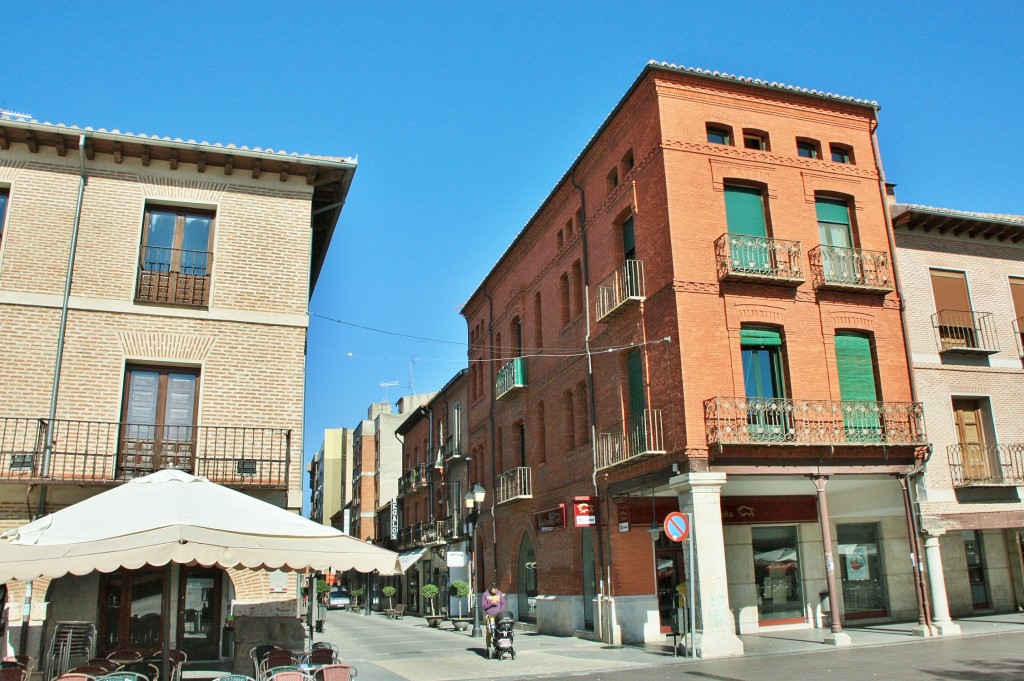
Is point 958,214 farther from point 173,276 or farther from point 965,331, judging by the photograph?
point 173,276

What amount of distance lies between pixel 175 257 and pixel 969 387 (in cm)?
1877

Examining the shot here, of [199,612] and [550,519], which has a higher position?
[550,519]

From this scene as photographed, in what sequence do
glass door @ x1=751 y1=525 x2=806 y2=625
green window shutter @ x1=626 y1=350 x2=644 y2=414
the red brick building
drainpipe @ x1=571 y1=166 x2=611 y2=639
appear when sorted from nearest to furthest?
1. the red brick building
2. green window shutter @ x1=626 y1=350 x2=644 y2=414
3. drainpipe @ x1=571 y1=166 x2=611 y2=639
4. glass door @ x1=751 y1=525 x2=806 y2=625

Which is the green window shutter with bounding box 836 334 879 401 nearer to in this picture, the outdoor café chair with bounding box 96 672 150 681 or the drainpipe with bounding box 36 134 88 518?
the outdoor café chair with bounding box 96 672 150 681

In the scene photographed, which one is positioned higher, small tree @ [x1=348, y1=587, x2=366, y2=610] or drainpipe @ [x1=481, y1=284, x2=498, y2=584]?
drainpipe @ [x1=481, y1=284, x2=498, y2=584]

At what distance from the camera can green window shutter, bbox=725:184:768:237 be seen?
62.6ft

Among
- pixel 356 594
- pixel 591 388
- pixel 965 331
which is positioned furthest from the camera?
pixel 356 594

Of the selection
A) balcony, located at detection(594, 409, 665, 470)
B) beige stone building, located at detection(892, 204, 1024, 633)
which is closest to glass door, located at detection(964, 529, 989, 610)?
beige stone building, located at detection(892, 204, 1024, 633)

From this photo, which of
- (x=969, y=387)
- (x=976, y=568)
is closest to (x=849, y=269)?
(x=969, y=387)

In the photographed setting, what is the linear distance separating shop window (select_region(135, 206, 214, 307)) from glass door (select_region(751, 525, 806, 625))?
49.7 ft

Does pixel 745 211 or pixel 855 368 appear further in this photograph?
pixel 745 211

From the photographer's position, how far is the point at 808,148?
20562mm

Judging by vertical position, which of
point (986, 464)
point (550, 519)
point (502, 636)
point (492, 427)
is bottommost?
point (502, 636)

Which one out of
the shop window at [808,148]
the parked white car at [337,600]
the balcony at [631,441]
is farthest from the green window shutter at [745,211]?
the parked white car at [337,600]
